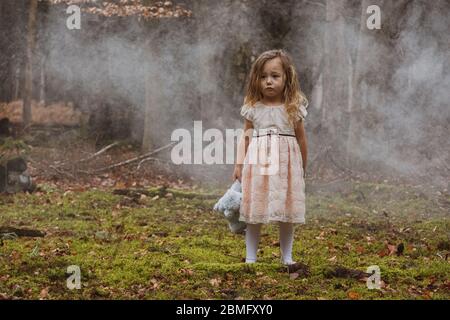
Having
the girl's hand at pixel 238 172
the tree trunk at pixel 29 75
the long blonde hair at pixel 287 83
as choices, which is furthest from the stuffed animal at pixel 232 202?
the tree trunk at pixel 29 75

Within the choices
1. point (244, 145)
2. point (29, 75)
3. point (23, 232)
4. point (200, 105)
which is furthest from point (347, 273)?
point (29, 75)

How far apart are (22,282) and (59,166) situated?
5.66 metres

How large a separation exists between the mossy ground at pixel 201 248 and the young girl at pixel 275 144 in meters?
0.36

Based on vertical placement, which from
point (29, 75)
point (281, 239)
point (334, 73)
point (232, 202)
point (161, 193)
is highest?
point (334, 73)

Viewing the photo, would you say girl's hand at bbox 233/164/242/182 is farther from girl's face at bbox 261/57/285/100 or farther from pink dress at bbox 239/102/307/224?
girl's face at bbox 261/57/285/100

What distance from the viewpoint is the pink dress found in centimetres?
412

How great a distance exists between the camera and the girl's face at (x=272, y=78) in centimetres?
411

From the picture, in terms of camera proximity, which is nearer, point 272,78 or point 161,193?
point 272,78

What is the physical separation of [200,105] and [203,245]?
6.42 meters

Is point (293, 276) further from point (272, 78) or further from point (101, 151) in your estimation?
point (101, 151)

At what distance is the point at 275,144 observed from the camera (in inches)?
163

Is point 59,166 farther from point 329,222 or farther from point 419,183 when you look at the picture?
point 419,183

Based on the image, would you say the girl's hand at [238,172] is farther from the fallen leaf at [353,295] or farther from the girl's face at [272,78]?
the fallen leaf at [353,295]

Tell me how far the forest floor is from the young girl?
0.36 metres
